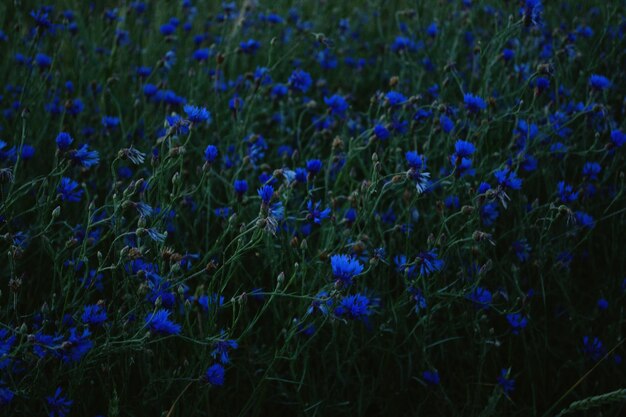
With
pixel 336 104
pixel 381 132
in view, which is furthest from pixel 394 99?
pixel 336 104

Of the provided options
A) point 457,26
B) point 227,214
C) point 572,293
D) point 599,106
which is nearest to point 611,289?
point 572,293

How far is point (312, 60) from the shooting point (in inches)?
141

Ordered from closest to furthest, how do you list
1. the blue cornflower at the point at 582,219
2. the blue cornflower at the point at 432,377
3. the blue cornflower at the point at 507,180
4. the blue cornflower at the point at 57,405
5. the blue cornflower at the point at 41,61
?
the blue cornflower at the point at 57,405, the blue cornflower at the point at 432,377, the blue cornflower at the point at 507,180, the blue cornflower at the point at 582,219, the blue cornflower at the point at 41,61

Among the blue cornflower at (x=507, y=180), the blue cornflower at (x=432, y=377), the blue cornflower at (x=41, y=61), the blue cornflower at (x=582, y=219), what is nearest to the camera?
the blue cornflower at (x=432, y=377)

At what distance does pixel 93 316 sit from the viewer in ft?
5.14

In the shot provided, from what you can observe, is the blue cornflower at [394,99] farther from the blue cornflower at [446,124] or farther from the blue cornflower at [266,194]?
the blue cornflower at [266,194]

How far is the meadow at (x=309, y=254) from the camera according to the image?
1588mm

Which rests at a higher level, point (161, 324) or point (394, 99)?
point (394, 99)

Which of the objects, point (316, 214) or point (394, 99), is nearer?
point (316, 214)

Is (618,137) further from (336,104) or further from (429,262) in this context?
(336,104)

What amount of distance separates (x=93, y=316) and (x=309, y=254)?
67 cm

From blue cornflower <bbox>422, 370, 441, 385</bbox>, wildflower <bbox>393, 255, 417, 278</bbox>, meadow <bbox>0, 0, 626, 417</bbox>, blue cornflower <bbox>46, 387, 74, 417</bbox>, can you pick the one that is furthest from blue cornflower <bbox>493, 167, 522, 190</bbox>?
blue cornflower <bbox>46, 387, 74, 417</bbox>

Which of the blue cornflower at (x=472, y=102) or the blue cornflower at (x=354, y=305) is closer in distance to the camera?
the blue cornflower at (x=354, y=305)

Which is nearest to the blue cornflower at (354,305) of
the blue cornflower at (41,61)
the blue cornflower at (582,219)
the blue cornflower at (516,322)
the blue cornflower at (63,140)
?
the blue cornflower at (516,322)
